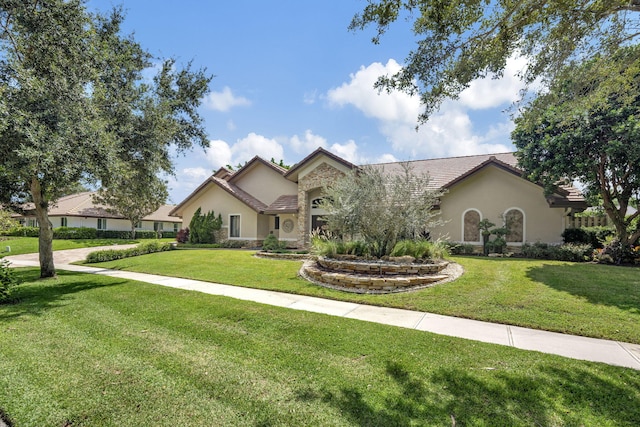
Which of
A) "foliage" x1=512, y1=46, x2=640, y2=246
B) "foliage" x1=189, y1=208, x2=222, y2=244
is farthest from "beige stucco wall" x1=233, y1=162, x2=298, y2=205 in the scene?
"foliage" x1=512, y1=46, x2=640, y2=246

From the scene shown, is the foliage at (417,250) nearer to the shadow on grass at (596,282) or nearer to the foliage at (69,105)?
the shadow on grass at (596,282)

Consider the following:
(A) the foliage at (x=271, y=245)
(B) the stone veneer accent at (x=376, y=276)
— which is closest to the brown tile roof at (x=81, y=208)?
(A) the foliage at (x=271, y=245)

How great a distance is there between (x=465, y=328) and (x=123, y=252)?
18273 millimetres

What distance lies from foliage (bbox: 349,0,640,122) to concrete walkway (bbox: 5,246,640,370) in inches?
166

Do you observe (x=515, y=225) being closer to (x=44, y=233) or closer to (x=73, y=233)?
(x=44, y=233)

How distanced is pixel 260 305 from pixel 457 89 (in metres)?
6.07

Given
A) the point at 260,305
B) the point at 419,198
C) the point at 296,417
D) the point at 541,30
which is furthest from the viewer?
the point at 419,198

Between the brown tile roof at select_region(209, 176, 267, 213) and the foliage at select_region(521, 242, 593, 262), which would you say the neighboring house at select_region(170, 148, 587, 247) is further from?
the foliage at select_region(521, 242, 593, 262)

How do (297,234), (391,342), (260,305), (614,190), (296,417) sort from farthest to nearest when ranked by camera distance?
(297,234), (614,190), (260,305), (391,342), (296,417)

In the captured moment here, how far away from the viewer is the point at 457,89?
19.4 ft

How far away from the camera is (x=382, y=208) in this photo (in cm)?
1038

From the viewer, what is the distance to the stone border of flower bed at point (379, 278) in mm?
8773

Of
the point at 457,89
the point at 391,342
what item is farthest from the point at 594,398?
the point at 457,89

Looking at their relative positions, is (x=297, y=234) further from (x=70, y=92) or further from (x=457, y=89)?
(x=457, y=89)
